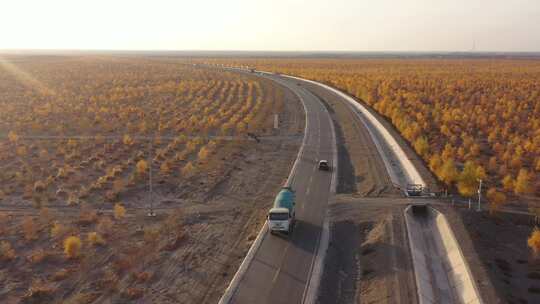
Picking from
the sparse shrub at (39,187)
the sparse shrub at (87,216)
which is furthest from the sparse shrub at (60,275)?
the sparse shrub at (39,187)

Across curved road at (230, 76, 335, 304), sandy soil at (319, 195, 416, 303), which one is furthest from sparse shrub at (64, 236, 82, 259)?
sandy soil at (319, 195, 416, 303)

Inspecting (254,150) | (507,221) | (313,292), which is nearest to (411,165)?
(507,221)

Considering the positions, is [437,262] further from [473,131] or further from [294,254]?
[473,131]

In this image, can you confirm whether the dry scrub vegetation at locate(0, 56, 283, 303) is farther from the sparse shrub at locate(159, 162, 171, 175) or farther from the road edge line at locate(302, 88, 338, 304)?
the road edge line at locate(302, 88, 338, 304)

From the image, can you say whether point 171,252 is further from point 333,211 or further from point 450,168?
point 450,168

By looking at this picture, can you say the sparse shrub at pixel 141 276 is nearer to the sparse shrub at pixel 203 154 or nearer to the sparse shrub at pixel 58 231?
the sparse shrub at pixel 58 231

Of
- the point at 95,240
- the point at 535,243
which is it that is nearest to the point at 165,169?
the point at 95,240
